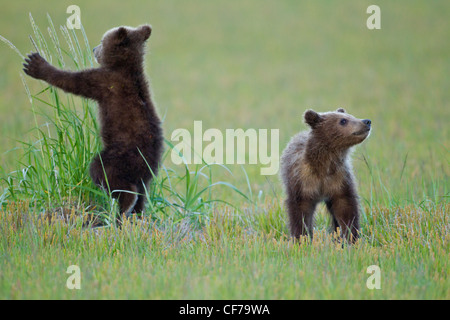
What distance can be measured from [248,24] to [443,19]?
943 cm

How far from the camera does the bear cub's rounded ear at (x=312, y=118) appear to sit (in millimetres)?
6254

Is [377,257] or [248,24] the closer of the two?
[377,257]

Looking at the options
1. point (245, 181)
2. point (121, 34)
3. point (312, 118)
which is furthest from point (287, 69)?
point (121, 34)

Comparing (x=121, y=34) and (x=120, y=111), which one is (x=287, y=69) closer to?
(x=121, y=34)

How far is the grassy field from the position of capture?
5.05 meters

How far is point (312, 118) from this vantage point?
631 centimetres

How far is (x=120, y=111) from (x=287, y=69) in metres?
17.5

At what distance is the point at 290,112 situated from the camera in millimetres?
16656

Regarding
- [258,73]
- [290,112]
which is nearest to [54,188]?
[290,112]

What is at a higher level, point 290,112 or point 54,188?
point 290,112

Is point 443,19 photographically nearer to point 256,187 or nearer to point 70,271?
point 256,187

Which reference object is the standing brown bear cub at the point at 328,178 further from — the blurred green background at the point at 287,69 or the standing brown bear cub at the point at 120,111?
the blurred green background at the point at 287,69
